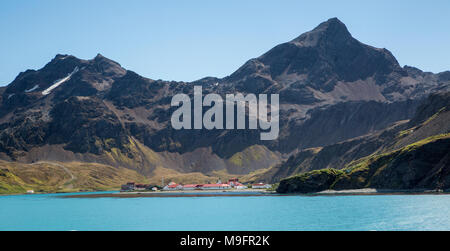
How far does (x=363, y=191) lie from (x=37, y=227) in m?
131

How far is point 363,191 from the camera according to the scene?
590ft
